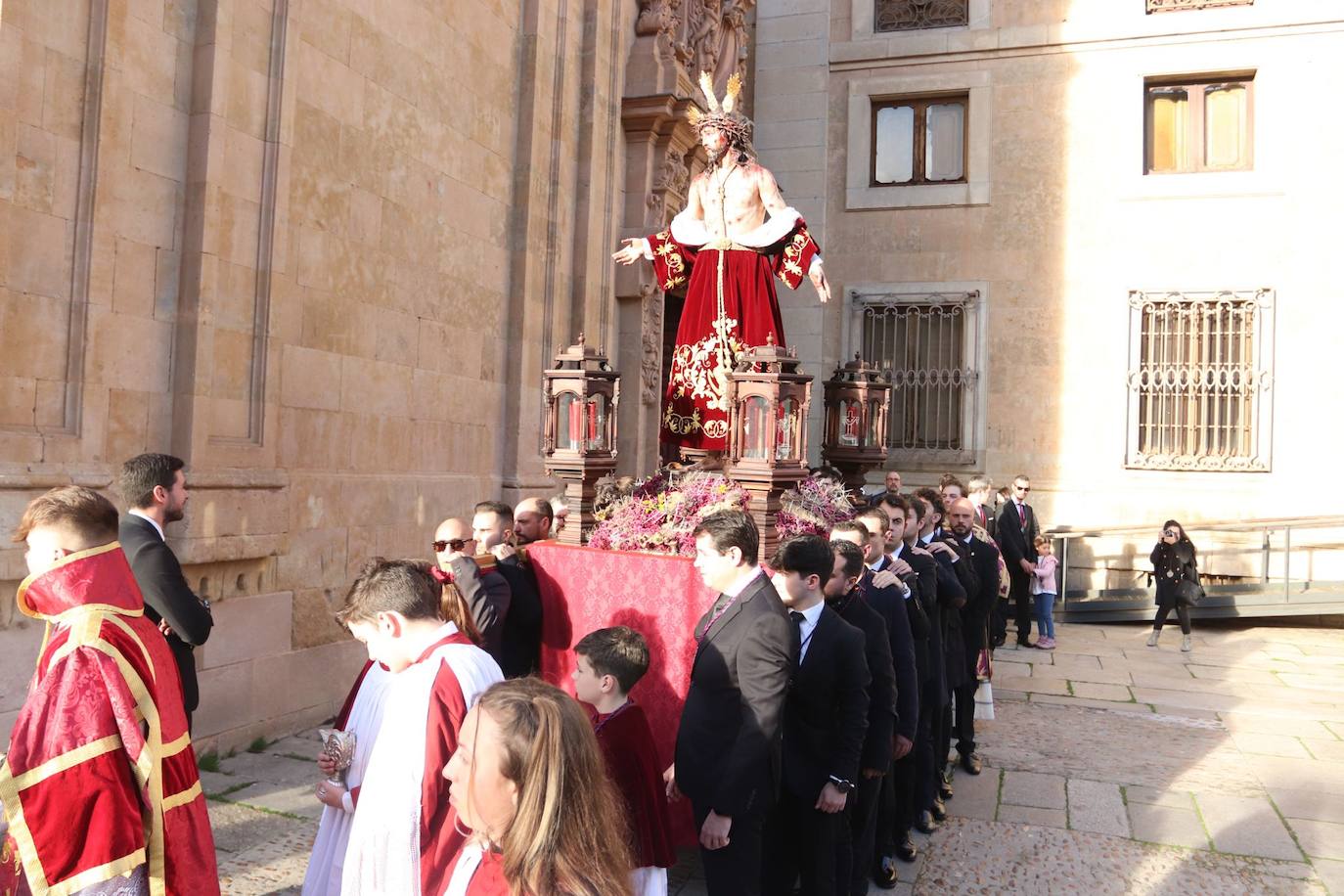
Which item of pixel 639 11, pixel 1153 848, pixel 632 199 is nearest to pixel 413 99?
pixel 632 199

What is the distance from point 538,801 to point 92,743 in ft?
5.12

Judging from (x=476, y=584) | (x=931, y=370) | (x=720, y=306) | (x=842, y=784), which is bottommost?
(x=842, y=784)

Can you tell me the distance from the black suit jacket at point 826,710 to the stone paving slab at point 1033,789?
251 cm

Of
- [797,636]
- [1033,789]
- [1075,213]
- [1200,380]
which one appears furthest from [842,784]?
[1075,213]

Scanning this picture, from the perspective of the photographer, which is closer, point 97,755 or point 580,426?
point 97,755

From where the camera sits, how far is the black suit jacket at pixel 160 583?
12.8 feet

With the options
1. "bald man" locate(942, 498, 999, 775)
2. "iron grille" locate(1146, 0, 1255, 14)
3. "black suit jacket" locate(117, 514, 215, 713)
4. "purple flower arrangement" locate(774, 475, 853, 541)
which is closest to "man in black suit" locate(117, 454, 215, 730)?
"black suit jacket" locate(117, 514, 215, 713)

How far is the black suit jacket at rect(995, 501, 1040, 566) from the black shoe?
6840mm

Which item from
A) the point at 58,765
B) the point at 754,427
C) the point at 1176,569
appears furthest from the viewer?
the point at 1176,569

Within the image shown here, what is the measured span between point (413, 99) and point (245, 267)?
2.26 metres

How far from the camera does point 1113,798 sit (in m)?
5.91

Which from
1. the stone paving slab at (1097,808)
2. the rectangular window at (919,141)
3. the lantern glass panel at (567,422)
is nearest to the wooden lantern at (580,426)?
the lantern glass panel at (567,422)

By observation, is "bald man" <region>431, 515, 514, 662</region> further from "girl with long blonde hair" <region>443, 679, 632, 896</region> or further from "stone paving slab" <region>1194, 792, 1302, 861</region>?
"stone paving slab" <region>1194, 792, 1302, 861</region>

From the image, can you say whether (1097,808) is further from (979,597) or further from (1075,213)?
(1075,213)
